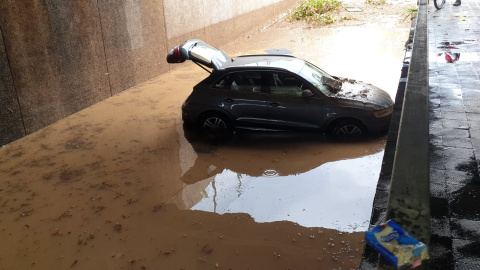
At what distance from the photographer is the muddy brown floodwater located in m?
5.12

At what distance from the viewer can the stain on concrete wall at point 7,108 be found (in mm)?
8203

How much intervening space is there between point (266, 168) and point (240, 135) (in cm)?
152

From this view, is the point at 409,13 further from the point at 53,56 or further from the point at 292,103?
the point at 53,56

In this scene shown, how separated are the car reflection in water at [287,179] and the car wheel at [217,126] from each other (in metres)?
0.25

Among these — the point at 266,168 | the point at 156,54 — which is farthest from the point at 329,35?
the point at 266,168

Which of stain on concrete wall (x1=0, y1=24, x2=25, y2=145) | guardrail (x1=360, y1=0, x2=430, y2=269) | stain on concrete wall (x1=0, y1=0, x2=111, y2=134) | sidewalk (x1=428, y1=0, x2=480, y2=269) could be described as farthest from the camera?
stain on concrete wall (x1=0, y1=0, x2=111, y2=134)

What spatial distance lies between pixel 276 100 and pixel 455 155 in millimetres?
3771

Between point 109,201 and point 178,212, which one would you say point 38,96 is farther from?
point 178,212

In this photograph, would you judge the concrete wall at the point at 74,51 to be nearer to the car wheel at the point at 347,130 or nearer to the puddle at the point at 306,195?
the puddle at the point at 306,195

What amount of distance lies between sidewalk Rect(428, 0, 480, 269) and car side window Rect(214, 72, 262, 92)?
3.09 meters

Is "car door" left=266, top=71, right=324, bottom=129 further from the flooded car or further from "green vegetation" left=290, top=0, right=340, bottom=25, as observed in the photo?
"green vegetation" left=290, top=0, right=340, bottom=25

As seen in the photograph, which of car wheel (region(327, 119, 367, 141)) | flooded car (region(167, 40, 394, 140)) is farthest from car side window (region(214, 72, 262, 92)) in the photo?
car wheel (region(327, 119, 367, 141))

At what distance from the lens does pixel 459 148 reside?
5.00 m

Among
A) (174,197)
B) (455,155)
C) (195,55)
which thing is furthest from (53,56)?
(455,155)
